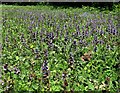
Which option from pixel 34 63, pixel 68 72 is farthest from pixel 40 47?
pixel 68 72

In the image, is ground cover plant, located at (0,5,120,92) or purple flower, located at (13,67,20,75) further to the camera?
purple flower, located at (13,67,20,75)

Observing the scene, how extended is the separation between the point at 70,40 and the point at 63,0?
665 inches

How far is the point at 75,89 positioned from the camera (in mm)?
4375

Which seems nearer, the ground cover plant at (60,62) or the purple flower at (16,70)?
the ground cover plant at (60,62)

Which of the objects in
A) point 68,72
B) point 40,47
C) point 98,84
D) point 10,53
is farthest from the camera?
point 40,47

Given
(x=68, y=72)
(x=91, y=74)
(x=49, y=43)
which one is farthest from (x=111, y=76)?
(x=49, y=43)

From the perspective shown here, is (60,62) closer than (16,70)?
No

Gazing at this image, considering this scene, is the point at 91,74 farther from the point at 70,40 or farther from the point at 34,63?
the point at 70,40

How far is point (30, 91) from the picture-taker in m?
4.39

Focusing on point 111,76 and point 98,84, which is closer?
point 98,84

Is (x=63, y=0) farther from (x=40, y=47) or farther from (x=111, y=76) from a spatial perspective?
(x=111, y=76)

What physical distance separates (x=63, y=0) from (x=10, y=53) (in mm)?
17493

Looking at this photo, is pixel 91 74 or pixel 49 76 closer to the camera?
pixel 49 76

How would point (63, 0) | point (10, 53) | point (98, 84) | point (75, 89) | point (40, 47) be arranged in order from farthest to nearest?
point (63, 0), point (40, 47), point (10, 53), point (98, 84), point (75, 89)
